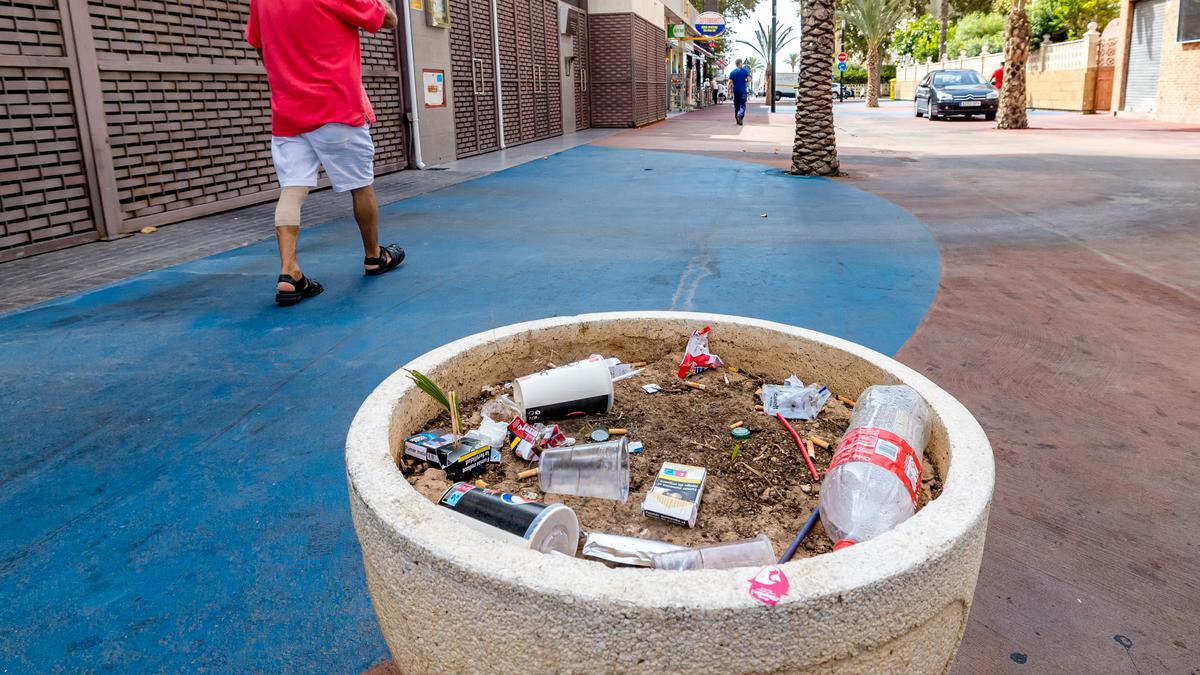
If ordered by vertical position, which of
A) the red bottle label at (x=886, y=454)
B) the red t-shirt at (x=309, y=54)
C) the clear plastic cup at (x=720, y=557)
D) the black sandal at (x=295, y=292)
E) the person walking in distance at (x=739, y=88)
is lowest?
the black sandal at (x=295, y=292)

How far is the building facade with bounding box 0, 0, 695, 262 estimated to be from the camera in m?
6.14

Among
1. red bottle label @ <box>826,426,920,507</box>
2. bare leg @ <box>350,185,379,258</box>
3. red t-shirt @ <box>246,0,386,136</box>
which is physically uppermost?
red t-shirt @ <box>246,0,386,136</box>

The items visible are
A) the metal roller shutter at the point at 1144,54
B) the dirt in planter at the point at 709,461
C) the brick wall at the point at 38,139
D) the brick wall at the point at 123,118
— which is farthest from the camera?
the metal roller shutter at the point at 1144,54

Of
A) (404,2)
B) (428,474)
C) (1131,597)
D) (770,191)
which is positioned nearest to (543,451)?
(428,474)

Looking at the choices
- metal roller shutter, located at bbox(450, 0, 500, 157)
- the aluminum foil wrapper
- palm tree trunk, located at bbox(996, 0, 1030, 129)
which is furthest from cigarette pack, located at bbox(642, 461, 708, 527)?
palm tree trunk, located at bbox(996, 0, 1030, 129)

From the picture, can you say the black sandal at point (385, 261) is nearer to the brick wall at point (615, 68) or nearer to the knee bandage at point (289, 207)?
the knee bandage at point (289, 207)

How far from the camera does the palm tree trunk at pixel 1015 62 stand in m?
19.8

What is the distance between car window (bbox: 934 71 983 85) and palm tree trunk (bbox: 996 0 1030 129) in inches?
282

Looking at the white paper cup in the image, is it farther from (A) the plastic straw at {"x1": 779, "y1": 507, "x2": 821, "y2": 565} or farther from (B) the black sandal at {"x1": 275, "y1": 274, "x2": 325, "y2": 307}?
(B) the black sandal at {"x1": 275, "y1": 274, "x2": 325, "y2": 307}

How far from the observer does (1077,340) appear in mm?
4242

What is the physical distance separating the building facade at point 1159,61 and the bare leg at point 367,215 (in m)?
24.1

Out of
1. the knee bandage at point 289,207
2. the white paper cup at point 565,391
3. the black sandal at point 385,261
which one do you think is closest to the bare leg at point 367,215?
the black sandal at point 385,261

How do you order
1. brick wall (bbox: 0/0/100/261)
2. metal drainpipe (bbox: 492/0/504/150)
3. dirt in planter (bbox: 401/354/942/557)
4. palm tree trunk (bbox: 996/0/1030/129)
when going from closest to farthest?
dirt in planter (bbox: 401/354/942/557) → brick wall (bbox: 0/0/100/261) → metal drainpipe (bbox: 492/0/504/150) → palm tree trunk (bbox: 996/0/1030/129)

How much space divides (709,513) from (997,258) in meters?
5.25
